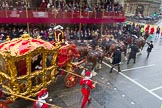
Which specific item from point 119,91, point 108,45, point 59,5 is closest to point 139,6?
point 59,5

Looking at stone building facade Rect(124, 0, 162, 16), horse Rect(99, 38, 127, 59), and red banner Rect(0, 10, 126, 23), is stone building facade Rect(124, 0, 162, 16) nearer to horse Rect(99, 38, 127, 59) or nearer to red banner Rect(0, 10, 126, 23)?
red banner Rect(0, 10, 126, 23)

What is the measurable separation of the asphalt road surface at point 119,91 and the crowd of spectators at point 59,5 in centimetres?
745

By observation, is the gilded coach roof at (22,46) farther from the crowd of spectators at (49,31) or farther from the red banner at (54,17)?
the red banner at (54,17)

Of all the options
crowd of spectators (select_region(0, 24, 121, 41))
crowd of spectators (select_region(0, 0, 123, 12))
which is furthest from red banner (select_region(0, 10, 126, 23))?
crowd of spectators (select_region(0, 24, 121, 41))

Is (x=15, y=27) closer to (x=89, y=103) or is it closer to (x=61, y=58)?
(x=61, y=58)

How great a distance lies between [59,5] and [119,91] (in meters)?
11.4

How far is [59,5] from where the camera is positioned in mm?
17797

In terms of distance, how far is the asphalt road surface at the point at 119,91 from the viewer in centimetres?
769

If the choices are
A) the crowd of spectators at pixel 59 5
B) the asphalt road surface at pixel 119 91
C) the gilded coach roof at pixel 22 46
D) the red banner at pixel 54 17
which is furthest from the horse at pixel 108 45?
the gilded coach roof at pixel 22 46

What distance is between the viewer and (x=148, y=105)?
799cm

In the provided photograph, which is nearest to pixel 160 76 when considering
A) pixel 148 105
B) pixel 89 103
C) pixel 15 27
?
pixel 148 105

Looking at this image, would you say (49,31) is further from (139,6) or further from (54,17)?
(139,6)

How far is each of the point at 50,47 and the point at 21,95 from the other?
6.62 ft

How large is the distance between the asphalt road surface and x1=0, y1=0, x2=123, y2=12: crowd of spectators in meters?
7.45
